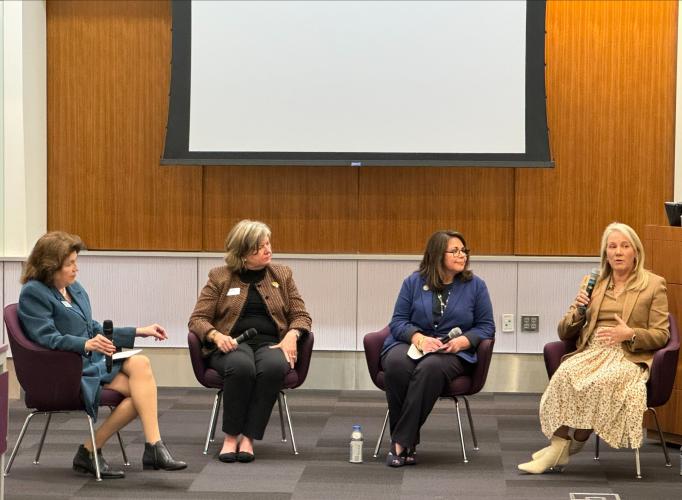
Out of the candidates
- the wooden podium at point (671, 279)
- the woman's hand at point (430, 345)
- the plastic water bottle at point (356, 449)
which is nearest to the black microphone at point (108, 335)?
the plastic water bottle at point (356, 449)

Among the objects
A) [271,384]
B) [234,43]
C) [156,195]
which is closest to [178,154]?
[156,195]

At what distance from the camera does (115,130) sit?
A: 7617 millimetres

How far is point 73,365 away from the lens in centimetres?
489

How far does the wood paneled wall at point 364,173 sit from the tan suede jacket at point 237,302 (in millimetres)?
1811

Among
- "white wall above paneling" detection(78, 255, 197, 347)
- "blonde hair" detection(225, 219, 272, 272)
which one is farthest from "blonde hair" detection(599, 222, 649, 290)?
"white wall above paneling" detection(78, 255, 197, 347)

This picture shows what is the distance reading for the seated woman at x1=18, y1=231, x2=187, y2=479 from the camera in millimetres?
4938

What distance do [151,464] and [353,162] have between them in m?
2.93

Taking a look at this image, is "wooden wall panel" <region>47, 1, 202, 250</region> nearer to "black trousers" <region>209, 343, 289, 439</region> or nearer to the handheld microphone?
"black trousers" <region>209, 343, 289, 439</region>

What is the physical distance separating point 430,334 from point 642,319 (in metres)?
1.05

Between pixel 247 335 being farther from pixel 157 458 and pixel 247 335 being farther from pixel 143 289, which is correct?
pixel 143 289

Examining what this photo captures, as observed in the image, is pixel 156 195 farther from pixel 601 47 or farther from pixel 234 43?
pixel 601 47

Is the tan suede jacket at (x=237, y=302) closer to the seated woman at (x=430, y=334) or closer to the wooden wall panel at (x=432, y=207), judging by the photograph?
the seated woman at (x=430, y=334)

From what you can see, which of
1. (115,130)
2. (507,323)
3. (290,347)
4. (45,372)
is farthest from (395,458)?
(115,130)

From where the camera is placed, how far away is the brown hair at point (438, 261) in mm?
5605
